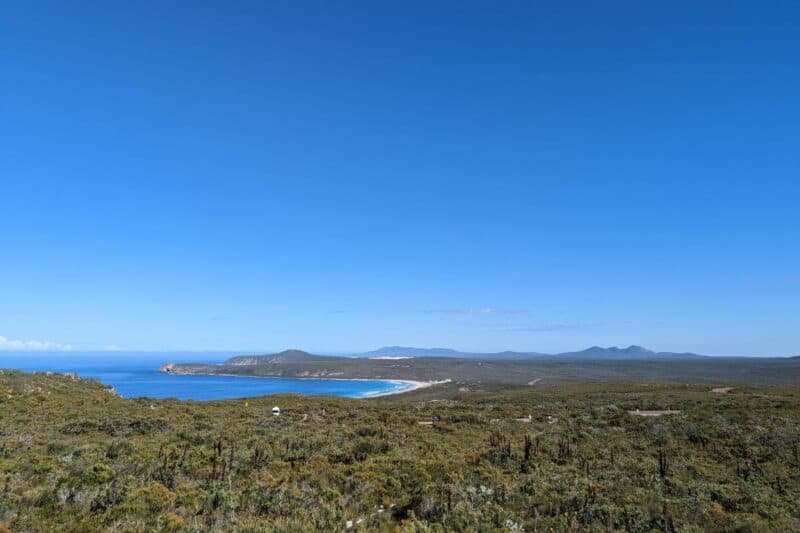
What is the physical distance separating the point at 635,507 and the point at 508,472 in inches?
159

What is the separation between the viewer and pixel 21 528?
7.84 m

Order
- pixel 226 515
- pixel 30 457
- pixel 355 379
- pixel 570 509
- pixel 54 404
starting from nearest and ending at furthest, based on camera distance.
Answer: pixel 226 515
pixel 570 509
pixel 30 457
pixel 54 404
pixel 355 379

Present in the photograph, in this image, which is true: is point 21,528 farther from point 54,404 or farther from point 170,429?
point 54,404

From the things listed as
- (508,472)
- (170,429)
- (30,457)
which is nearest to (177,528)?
(30,457)

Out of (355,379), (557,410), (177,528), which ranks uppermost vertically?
(177,528)

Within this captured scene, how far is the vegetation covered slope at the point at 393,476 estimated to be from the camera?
905cm

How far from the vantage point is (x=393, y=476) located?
12.1 m

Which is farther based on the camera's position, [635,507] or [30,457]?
[30,457]

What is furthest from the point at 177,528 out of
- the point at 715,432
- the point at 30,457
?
the point at 715,432

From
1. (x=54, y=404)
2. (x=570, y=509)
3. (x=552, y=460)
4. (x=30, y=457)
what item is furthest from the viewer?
(x=54, y=404)

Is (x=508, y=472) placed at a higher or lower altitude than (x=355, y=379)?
higher

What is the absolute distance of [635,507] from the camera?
999cm

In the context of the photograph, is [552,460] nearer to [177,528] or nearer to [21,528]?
[177,528]

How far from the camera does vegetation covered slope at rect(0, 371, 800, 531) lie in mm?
9047
